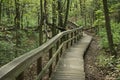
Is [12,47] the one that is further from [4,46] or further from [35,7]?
[35,7]

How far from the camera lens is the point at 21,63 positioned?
3629mm

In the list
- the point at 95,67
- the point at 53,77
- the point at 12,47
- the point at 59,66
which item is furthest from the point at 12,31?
the point at 53,77

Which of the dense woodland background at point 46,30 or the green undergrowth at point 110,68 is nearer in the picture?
the green undergrowth at point 110,68

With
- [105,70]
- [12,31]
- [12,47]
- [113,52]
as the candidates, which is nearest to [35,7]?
[12,31]

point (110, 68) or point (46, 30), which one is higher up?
point (46, 30)

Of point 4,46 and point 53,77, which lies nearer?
point 53,77

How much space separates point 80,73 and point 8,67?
500 centimetres

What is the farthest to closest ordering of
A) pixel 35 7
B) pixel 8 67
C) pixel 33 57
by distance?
pixel 35 7
pixel 33 57
pixel 8 67

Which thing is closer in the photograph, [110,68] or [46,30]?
[110,68]

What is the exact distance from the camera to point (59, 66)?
902cm

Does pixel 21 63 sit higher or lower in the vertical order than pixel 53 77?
higher

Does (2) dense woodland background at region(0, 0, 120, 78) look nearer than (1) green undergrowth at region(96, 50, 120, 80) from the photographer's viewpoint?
No

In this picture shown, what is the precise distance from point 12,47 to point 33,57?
12696mm

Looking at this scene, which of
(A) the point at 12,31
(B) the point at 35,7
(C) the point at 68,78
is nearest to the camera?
(C) the point at 68,78
